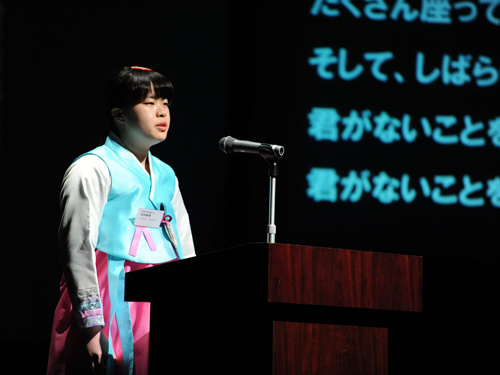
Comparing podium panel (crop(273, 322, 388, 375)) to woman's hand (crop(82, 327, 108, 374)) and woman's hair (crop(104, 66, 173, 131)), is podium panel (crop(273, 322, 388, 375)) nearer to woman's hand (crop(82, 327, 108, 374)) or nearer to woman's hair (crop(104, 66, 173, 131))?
woman's hand (crop(82, 327, 108, 374))

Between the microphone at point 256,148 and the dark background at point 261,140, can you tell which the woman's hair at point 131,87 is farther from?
the dark background at point 261,140

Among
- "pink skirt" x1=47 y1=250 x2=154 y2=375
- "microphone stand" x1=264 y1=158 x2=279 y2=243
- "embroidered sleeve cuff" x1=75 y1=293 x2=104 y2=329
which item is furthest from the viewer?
"pink skirt" x1=47 y1=250 x2=154 y2=375

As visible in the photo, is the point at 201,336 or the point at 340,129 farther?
the point at 340,129

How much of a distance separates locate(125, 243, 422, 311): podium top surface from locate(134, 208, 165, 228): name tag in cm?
50

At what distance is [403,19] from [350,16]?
9.9 inches

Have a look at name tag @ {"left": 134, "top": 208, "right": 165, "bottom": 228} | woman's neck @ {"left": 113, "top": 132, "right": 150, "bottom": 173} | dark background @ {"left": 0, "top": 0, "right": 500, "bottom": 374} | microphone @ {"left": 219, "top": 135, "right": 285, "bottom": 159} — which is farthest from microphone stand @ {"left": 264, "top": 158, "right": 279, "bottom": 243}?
dark background @ {"left": 0, "top": 0, "right": 500, "bottom": 374}

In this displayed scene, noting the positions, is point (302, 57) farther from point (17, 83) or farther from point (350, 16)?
point (17, 83)

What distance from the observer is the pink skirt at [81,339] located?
1.99 metres

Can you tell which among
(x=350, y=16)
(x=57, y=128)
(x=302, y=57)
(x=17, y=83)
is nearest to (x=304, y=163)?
(x=302, y=57)

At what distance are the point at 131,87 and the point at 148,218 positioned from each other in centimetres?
41

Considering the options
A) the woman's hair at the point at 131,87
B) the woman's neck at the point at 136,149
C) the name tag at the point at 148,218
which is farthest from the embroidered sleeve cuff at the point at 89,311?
the woman's hair at the point at 131,87

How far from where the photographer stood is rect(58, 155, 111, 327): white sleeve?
1.92 m

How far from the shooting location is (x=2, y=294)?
328 centimetres

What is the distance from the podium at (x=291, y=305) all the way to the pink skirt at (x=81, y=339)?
14.5 inches
